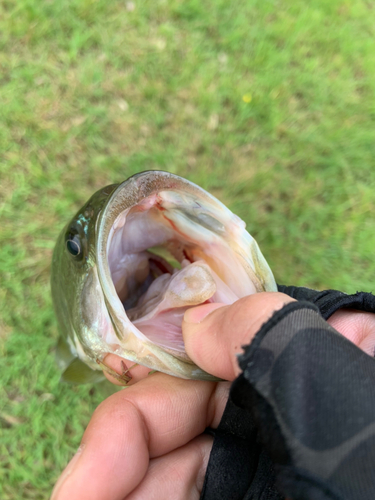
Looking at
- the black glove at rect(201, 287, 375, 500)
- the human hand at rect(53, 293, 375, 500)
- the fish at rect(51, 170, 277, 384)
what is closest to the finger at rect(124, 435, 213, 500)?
the human hand at rect(53, 293, 375, 500)

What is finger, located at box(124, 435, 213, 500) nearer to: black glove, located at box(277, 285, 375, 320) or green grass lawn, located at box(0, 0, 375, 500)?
black glove, located at box(277, 285, 375, 320)

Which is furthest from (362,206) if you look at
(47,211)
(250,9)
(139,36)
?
(47,211)

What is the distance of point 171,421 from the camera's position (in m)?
1.41

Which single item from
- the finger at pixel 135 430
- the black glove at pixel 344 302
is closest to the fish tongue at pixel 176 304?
the finger at pixel 135 430

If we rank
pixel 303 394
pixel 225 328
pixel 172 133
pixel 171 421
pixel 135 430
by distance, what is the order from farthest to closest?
pixel 172 133 < pixel 171 421 < pixel 135 430 < pixel 225 328 < pixel 303 394

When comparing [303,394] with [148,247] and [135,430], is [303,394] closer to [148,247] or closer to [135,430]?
[135,430]

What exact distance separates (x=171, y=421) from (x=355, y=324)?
31.9 inches

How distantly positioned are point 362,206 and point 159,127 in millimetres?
1791

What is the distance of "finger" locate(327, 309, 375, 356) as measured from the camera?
53.1 inches

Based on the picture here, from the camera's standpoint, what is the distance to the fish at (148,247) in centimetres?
120

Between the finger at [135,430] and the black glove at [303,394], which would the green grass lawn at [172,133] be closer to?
the finger at [135,430]

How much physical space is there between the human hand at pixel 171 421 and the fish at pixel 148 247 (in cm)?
12

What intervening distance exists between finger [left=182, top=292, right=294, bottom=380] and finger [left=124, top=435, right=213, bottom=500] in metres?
0.50

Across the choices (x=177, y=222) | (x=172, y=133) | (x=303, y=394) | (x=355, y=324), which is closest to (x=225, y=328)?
(x=303, y=394)
